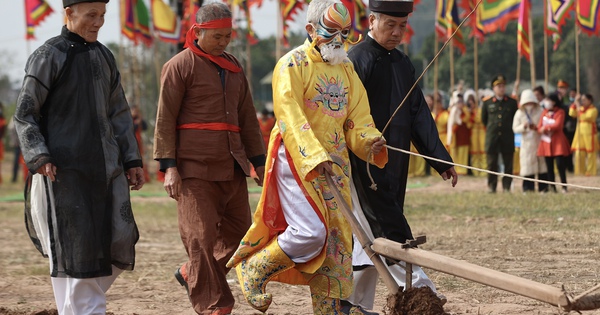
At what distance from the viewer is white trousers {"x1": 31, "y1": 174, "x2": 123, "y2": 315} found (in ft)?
16.9

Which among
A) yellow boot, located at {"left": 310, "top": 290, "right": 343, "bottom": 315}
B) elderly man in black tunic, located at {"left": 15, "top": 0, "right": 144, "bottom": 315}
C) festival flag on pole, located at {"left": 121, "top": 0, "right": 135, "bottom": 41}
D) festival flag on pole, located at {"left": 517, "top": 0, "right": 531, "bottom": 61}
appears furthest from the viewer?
festival flag on pole, located at {"left": 121, "top": 0, "right": 135, "bottom": 41}

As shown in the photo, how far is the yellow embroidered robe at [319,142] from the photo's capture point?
529cm

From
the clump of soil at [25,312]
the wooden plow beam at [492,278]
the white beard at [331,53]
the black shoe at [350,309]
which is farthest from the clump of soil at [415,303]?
the clump of soil at [25,312]

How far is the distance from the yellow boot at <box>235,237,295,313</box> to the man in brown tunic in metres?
0.53

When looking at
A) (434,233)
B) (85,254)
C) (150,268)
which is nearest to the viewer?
(85,254)

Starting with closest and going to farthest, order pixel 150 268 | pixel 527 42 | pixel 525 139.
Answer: pixel 150 268 < pixel 525 139 < pixel 527 42

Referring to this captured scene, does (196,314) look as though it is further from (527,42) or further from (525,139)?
(527,42)

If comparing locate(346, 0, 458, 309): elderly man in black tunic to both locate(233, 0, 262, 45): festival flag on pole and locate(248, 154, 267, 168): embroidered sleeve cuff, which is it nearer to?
locate(248, 154, 267, 168): embroidered sleeve cuff

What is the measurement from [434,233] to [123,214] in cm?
538

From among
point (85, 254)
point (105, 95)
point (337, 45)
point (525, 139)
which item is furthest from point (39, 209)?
point (525, 139)

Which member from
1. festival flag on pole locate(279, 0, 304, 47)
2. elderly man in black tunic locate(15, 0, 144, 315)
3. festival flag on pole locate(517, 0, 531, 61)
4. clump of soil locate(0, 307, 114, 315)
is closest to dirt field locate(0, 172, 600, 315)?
clump of soil locate(0, 307, 114, 315)

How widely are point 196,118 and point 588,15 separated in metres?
12.7

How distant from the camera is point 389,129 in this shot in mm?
5969

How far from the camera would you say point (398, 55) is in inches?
241
